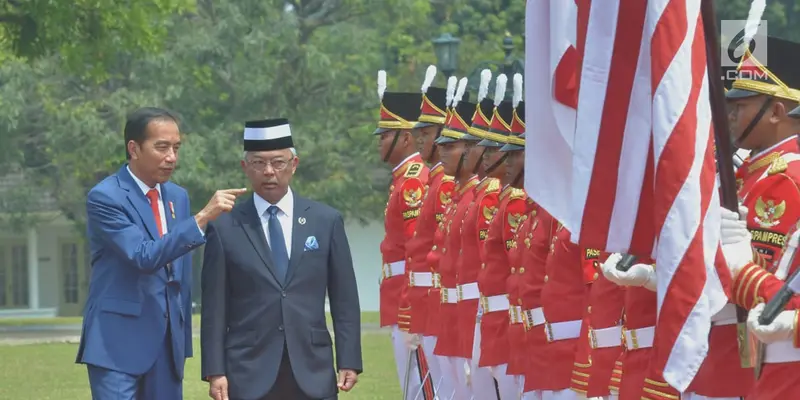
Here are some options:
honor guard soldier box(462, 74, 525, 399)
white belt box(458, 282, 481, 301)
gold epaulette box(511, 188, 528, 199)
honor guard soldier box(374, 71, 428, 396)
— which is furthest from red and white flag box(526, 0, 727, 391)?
honor guard soldier box(374, 71, 428, 396)

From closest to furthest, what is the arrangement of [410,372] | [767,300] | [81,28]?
[767,300], [410,372], [81,28]

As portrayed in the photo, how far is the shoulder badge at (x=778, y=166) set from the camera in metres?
5.84

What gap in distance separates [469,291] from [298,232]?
2760 mm

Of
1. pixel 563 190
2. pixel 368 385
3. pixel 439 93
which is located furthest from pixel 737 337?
pixel 368 385

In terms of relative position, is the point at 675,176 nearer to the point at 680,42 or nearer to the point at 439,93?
the point at 680,42

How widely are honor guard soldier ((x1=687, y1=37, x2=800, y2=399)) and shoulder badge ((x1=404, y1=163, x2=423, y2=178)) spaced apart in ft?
20.6

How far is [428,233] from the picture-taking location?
11.8 meters

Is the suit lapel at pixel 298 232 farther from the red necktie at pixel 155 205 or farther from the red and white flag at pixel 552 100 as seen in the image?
the red and white flag at pixel 552 100

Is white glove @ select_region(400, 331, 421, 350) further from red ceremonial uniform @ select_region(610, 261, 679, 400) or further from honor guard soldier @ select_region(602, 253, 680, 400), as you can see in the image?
red ceremonial uniform @ select_region(610, 261, 679, 400)

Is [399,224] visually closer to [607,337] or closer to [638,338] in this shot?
[607,337]

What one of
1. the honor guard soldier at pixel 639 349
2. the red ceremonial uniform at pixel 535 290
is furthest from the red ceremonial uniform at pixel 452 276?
→ the honor guard soldier at pixel 639 349

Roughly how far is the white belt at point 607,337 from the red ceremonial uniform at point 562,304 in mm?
524

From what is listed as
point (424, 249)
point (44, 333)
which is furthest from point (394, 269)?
point (44, 333)

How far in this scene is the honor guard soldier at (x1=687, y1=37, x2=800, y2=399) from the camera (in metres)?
5.82
